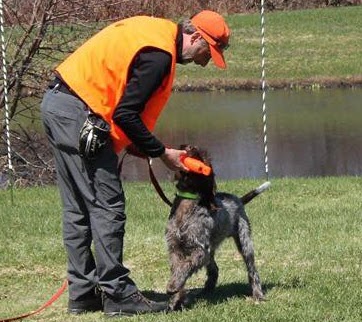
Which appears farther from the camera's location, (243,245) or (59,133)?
(243,245)

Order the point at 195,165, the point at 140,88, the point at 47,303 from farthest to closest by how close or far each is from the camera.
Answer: the point at 47,303, the point at 195,165, the point at 140,88

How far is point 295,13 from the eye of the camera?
129 ft

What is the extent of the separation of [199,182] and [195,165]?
0.19 m

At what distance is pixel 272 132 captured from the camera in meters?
21.3

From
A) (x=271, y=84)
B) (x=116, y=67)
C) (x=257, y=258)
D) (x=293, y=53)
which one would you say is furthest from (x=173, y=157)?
(x=293, y=53)

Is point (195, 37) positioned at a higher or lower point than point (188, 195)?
higher

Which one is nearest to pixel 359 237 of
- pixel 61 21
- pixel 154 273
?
pixel 154 273

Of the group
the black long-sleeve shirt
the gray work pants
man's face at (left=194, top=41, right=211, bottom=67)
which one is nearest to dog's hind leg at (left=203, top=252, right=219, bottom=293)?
the gray work pants

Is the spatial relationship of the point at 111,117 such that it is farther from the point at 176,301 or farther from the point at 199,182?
the point at 176,301

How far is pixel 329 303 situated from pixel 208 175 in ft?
3.99

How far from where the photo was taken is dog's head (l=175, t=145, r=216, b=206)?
6211 millimetres

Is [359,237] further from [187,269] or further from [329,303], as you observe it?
[187,269]

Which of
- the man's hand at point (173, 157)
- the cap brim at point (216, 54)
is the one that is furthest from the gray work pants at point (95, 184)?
the cap brim at point (216, 54)

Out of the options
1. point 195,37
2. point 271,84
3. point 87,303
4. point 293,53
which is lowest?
point 271,84
